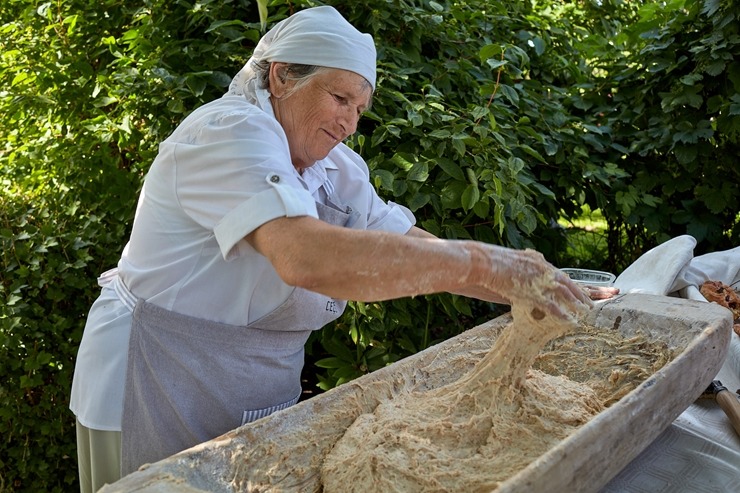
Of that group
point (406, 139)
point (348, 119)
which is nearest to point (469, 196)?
point (406, 139)

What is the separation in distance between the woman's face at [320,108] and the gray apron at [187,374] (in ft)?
1.34

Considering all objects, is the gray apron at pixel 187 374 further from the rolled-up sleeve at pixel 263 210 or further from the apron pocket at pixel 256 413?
the rolled-up sleeve at pixel 263 210

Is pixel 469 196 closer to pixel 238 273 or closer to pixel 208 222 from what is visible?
pixel 238 273

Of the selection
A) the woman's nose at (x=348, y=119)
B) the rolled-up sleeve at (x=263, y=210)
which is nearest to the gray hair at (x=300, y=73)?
the woman's nose at (x=348, y=119)

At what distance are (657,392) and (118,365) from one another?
1.44 m

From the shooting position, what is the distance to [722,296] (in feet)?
9.14

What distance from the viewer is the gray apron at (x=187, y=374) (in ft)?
6.19

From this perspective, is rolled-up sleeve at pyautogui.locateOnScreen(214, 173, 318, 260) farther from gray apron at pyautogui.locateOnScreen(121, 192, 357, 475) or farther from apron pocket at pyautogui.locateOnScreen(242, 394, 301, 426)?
apron pocket at pyautogui.locateOnScreen(242, 394, 301, 426)

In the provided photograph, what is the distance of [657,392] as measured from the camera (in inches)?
68.2

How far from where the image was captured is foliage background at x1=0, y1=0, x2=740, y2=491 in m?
2.90

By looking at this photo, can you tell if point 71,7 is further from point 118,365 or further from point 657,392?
point 657,392

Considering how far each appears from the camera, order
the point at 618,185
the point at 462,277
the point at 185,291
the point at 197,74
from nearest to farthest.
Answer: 1. the point at 462,277
2. the point at 185,291
3. the point at 197,74
4. the point at 618,185

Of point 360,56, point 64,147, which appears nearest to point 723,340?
point 360,56

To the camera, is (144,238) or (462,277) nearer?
(462,277)
